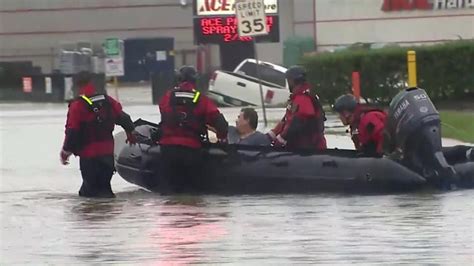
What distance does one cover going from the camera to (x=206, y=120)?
15711mm

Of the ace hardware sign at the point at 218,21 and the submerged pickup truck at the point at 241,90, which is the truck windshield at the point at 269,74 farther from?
the ace hardware sign at the point at 218,21

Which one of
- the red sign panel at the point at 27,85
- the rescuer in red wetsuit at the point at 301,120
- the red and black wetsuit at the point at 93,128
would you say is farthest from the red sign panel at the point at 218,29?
the red and black wetsuit at the point at 93,128

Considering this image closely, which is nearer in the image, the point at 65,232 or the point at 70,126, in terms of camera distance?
the point at 65,232

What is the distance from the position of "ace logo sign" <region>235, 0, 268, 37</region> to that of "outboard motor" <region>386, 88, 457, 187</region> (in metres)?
12.9

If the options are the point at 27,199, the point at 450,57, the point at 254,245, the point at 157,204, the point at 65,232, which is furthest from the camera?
the point at 450,57

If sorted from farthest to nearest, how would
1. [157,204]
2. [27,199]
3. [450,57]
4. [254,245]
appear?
1. [450,57]
2. [27,199]
3. [157,204]
4. [254,245]

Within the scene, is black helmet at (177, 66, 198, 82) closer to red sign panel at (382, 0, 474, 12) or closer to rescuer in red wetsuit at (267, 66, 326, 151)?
rescuer in red wetsuit at (267, 66, 326, 151)

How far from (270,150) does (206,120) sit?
30.6 inches

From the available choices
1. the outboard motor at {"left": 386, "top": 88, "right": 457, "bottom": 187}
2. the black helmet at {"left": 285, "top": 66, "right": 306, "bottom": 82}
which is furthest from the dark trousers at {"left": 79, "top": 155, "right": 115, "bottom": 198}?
the outboard motor at {"left": 386, "top": 88, "right": 457, "bottom": 187}

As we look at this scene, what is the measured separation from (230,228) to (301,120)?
3.43 metres

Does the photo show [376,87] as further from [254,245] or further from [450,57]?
[254,245]

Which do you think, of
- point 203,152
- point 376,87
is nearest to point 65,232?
point 203,152

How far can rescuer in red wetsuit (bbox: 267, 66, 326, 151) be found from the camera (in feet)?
52.3

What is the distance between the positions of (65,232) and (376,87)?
810 inches
